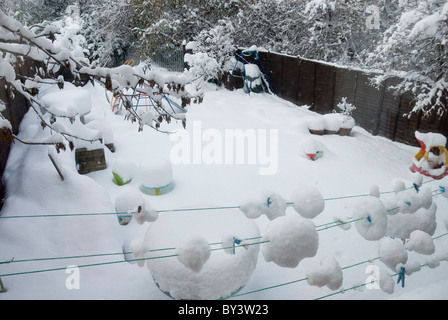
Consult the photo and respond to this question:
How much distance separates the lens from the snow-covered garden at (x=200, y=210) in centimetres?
251

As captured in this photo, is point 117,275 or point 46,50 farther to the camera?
point 117,275

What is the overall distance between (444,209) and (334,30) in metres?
8.51

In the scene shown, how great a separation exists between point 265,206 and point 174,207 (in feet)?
10.2

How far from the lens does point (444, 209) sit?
5.49m

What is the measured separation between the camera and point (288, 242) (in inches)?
84.7

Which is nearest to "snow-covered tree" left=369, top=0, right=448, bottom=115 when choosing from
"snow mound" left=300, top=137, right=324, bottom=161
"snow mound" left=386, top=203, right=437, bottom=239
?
"snow mound" left=300, top=137, right=324, bottom=161

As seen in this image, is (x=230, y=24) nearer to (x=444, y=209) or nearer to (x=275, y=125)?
(x=275, y=125)

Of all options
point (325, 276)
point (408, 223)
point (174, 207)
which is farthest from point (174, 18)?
point (325, 276)

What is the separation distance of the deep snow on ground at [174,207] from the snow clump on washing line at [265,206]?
0.08 metres

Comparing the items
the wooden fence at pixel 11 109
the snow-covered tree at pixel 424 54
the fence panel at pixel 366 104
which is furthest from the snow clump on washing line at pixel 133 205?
the fence panel at pixel 366 104

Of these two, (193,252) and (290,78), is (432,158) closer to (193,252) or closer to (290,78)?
(193,252)

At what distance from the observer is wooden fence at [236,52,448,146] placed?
7.95m
